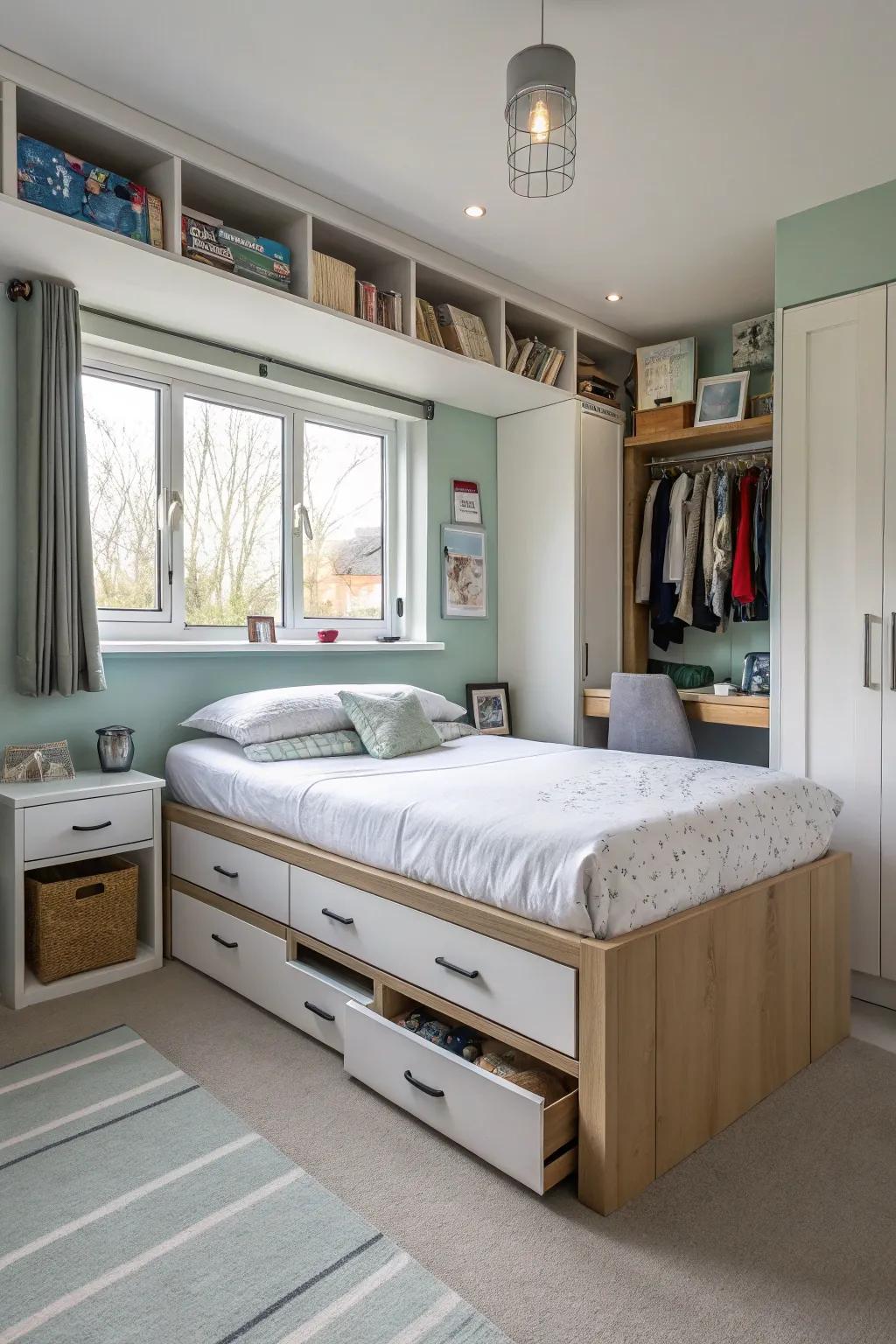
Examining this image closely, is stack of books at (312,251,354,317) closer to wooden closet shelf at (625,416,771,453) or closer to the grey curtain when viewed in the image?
the grey curtain

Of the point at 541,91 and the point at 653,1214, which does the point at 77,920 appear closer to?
the point at 653,1214

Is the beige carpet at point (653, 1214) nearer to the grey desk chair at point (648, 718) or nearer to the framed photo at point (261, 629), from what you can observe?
the grey desk chair at point (648, 718)

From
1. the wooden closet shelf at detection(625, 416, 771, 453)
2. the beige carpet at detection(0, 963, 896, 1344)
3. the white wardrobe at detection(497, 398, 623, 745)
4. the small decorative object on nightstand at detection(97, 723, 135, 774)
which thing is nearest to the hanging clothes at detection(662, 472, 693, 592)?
the wooden closet shelf at detection(625, 416, 771, 453)

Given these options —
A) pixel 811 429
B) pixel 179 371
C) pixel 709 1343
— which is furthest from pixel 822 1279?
pixel 179 371

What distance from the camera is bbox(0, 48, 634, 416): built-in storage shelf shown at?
232 centimetres

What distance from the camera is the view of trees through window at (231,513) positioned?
3.35 meters

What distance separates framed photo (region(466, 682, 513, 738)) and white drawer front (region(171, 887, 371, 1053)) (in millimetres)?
1763

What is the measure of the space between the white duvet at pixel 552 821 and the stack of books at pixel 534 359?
187 centimetres

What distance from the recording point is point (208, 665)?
3.29 meters

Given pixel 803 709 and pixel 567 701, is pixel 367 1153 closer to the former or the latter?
pixel 803 709

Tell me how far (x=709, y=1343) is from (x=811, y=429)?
270 centimetres

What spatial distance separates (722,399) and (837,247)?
3.02 ft

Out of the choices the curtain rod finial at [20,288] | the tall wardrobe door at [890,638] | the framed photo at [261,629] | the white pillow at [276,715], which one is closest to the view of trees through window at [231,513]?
the framed photo at [261,629]

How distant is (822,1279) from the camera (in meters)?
1.47
